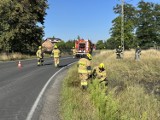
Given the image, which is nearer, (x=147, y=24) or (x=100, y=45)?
(x=147, y=24)

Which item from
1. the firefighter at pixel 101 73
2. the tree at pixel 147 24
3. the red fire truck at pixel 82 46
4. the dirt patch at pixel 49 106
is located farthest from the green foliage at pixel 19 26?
the tree at pixel 147 24

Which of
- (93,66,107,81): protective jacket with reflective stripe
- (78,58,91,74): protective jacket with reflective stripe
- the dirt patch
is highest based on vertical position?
(78,58,91,74): protective jacket with reflective stripe

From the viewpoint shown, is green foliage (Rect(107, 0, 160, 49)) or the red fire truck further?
green foliage (Rect(107, 0, 160, 49))

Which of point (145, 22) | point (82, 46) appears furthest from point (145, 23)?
point (82, 46)

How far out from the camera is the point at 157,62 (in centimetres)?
3288

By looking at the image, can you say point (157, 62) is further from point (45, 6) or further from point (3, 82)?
point (45, 6)

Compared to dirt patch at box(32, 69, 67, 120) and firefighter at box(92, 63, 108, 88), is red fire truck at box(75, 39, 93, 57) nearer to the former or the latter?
dirt patch at box(32, 69, 67, 120)

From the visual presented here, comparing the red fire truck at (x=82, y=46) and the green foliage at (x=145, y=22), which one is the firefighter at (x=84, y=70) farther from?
the green foliage at (x=145, y=22)

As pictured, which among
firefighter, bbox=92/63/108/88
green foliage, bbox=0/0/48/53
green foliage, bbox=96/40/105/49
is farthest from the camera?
green foliage, bbox=96/40/105/49

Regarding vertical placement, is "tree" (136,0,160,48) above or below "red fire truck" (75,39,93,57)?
above

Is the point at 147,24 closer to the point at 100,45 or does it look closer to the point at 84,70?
the point at 100,45

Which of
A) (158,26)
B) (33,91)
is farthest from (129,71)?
(158,26)

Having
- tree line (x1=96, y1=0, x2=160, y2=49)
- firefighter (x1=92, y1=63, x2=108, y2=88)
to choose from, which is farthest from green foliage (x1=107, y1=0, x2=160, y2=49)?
firefighter (x1=92, y1=63, x2=108, y2=88)

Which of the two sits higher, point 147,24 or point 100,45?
point 147,24
